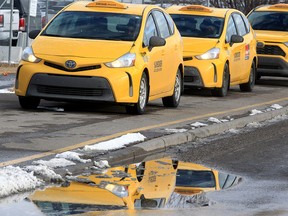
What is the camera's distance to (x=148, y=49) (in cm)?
1669

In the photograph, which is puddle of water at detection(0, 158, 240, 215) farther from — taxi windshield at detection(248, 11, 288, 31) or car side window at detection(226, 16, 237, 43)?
taxi windshield at detection(248, 11, 288, 31)

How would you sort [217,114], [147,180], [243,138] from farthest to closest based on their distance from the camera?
1. [217,114]
2. [243,138]
3. [147,180]

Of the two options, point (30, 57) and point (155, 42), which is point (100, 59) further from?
point (155, 42)

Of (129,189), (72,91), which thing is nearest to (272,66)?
(72,91)

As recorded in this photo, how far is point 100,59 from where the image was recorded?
51.7 feet

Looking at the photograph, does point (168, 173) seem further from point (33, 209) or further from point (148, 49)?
point (148, 49)

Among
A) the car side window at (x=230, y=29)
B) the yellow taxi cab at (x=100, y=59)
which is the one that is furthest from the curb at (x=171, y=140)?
the car side window at (x=230, y=29)

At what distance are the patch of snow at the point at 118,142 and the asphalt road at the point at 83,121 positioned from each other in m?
0.20

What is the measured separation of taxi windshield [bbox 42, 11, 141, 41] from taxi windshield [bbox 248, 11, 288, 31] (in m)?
8.94

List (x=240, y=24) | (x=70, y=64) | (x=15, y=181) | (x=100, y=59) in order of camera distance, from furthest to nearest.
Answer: (x=240, y=24) → (x=100, y=59) → (x=70, y=64) → (x=15, y=181)

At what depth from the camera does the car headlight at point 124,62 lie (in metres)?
15.8

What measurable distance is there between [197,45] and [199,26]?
35.0 inches

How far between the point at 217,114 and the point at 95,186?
7.03 m

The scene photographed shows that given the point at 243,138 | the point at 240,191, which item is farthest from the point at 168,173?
the point at 243,138
